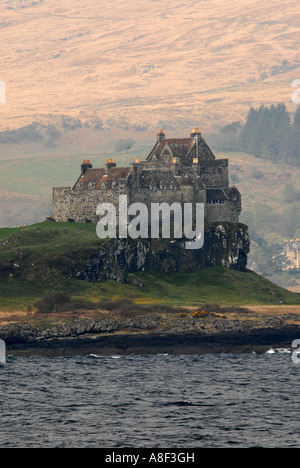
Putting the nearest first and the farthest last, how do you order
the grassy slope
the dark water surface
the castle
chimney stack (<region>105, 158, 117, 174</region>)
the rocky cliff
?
1. the dark water surface
2. the grassy slope
3. the rocky cliff
4. the castle
5. chimney stack (<region>105, 158, 117, 174</region>)

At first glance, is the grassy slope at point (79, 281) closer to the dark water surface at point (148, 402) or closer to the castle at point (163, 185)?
the castle at point (163, 185)

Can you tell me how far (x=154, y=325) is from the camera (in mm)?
123500

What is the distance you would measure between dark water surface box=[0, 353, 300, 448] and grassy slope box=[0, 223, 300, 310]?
86.4 feet

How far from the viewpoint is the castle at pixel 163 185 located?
160 m

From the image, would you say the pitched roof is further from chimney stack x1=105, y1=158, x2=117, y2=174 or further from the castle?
chimney stack x1=105, y1=158, x2=117, y2=174

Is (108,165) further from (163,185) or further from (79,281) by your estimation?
(79,281)

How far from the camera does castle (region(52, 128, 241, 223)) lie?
160 m

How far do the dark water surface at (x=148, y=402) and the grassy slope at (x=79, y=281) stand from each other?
2633 centimetres

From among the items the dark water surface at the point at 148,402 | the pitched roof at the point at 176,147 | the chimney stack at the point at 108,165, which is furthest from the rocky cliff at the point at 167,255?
the dark water surface at the point at 148,402

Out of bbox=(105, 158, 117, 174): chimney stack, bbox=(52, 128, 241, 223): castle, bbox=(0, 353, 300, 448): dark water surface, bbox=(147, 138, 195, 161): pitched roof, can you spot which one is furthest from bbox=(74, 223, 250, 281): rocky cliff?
bbox=(0, 353, 300, 448): dark water surface

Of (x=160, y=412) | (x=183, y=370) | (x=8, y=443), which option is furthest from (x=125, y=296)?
(x=8, y=443)

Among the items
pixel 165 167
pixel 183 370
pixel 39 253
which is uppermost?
pixel 165 167
